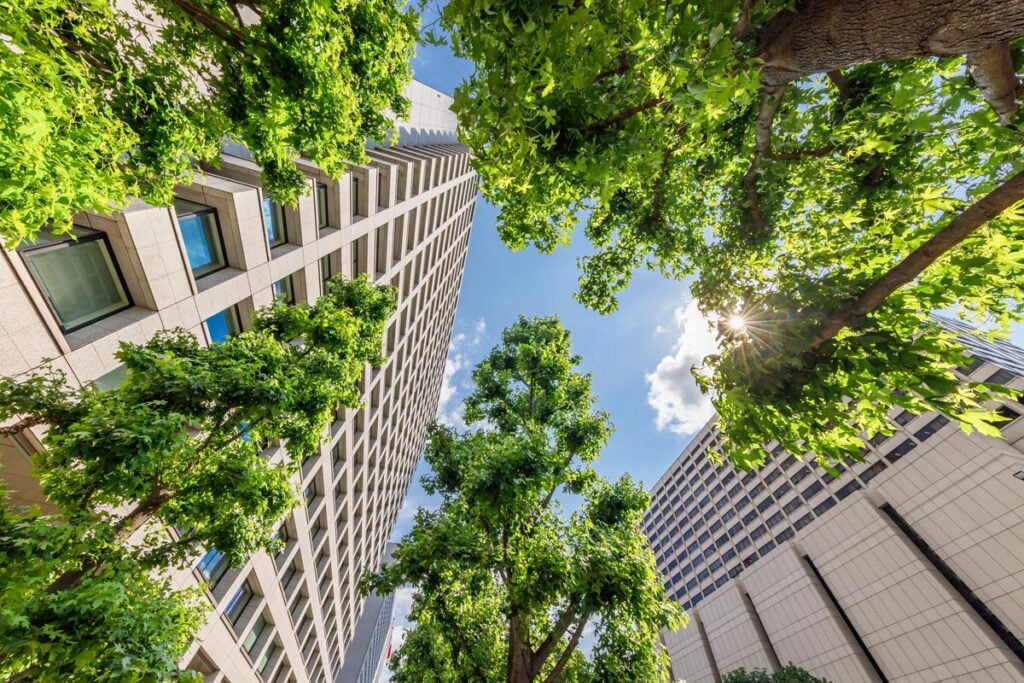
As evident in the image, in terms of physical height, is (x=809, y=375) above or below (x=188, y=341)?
below

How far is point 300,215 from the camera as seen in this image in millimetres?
10062

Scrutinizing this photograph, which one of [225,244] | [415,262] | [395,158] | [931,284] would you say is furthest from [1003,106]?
[415,262]

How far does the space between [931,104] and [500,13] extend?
5.57 metres

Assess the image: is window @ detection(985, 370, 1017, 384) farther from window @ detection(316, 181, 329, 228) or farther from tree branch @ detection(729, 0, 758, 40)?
window @ detection(316, 181, 329, 228)

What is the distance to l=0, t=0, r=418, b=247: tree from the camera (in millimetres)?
3102

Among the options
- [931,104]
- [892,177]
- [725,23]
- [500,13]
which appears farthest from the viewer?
[892,177]

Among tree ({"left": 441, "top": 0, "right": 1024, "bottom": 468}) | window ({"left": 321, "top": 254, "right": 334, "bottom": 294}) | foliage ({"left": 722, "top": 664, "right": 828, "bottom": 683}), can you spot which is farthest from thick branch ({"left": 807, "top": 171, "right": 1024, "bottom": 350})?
foliage ({"left": 722, "top": 664, "right": 828, "bottom": 683})

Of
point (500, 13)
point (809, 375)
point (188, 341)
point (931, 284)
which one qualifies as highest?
point (188, 341)

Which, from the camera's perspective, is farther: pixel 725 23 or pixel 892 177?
pixel 892 177

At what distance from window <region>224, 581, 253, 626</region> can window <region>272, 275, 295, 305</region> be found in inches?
416

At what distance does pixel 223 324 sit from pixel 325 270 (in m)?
4.14

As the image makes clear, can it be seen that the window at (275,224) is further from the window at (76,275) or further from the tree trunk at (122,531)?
the tree trunk at (122,531)

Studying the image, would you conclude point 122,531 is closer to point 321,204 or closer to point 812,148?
point 321,204

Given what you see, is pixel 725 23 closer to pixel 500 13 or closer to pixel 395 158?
pixel 500 13
